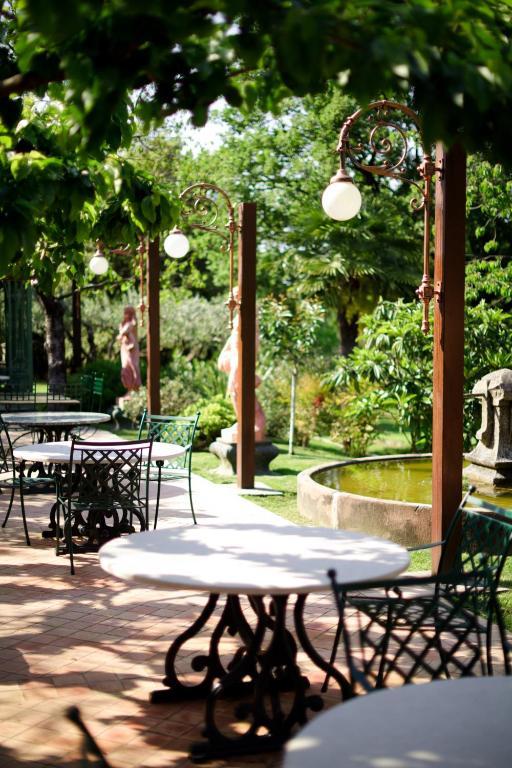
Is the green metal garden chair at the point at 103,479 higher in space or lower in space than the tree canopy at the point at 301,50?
lower

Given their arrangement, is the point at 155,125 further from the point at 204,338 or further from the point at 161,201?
the point at 204,338

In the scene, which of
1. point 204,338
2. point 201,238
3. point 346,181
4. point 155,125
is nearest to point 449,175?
point 346,181

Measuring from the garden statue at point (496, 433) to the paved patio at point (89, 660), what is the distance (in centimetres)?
323

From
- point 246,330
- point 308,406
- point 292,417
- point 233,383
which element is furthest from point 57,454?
point 308,406

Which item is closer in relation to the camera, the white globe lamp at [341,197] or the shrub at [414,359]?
the white globe lamp at [341,197]

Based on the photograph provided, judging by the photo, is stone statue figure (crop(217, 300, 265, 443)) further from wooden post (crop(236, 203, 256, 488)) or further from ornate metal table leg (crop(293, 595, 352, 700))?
ornate metal table leg (crop(293, 595, 352, 700))

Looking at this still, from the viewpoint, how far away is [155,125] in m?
3.05

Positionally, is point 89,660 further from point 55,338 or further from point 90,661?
point 55,338

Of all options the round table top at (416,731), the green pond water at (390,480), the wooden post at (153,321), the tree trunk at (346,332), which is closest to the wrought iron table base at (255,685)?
the round table top at (416,731)

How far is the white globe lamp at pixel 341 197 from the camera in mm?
5902

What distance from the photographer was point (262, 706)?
3.62 m

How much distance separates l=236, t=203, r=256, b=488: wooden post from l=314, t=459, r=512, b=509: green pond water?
116cm

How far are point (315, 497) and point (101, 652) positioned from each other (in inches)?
130

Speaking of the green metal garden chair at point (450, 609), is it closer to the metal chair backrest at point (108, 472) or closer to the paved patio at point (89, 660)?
the paved patio at point (89, 660)
